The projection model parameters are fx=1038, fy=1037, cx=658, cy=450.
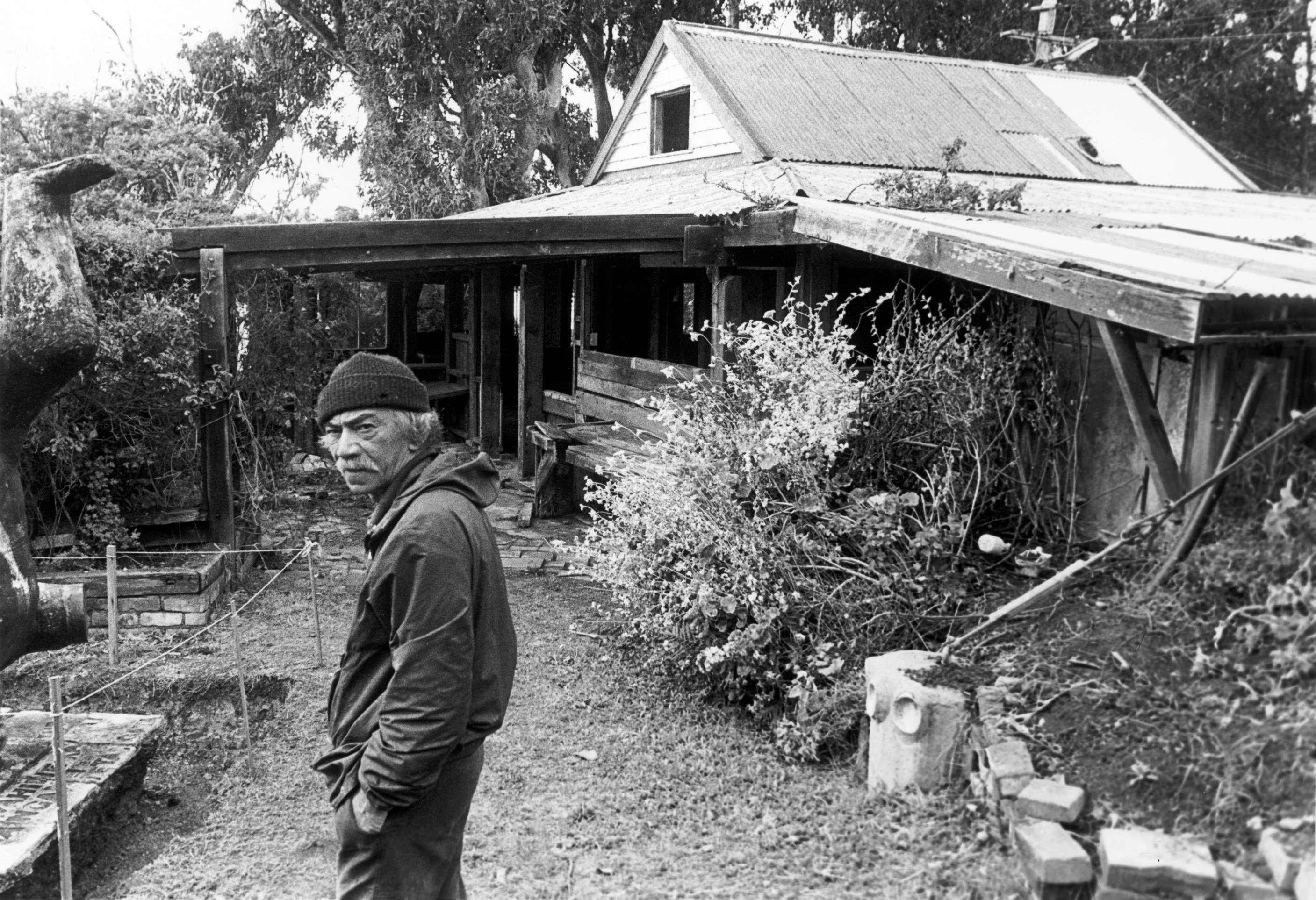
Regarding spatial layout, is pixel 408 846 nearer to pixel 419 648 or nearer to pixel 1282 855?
pixel 419 648

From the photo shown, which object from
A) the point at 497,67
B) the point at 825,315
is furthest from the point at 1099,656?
the point at 497,67

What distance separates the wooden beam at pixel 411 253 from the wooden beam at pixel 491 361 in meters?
4.80

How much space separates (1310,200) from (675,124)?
22.6 feet

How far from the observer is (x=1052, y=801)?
3340 millimetres

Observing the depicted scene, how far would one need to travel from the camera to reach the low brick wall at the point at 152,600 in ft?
23.5

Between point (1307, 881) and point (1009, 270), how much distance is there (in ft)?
8.70

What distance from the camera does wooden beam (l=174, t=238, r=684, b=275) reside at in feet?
24.9

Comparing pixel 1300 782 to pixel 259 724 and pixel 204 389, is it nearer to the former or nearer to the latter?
pixel 259 724

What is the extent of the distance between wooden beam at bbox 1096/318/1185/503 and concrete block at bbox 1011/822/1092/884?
4.92 ft

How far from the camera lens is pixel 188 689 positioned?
6.22 meters

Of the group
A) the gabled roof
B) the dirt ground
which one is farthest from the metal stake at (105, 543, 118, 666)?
the gabled roof

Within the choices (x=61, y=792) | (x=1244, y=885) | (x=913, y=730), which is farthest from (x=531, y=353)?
(x=1244, y=885)

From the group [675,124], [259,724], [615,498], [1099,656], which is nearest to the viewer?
[1099,656]

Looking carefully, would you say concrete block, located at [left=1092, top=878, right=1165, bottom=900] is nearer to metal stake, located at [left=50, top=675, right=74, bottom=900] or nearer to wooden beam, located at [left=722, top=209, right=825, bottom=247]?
metal stake, located at [left=50, top=675, right=74, bottom=900]
